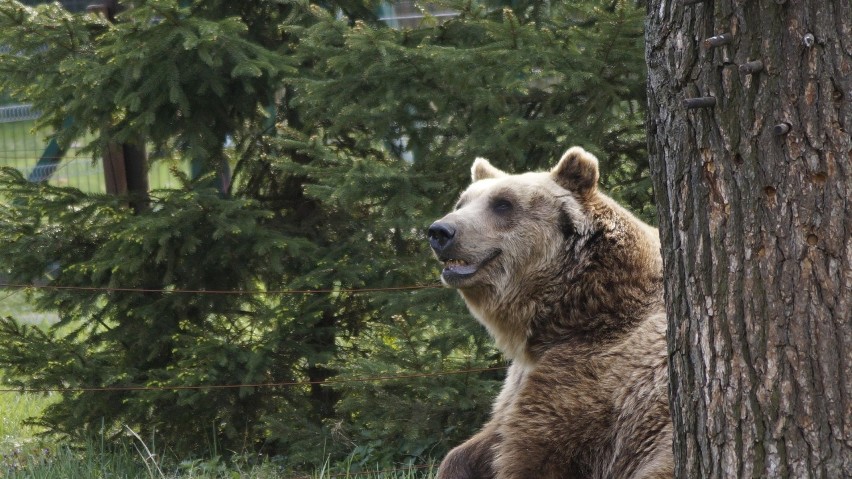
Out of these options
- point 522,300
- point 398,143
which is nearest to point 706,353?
point 522,300

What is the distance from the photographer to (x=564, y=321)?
4129 mm

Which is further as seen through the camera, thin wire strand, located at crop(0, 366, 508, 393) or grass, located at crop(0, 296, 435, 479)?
thin wire strand, located at crop(0, 366, 508, 393)

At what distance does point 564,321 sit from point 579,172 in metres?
0.69

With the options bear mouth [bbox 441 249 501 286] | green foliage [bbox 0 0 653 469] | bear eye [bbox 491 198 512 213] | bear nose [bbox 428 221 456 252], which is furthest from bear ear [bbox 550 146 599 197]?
green foliage [bbox 0 0 653 469]

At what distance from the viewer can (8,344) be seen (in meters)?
6.28

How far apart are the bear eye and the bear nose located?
26 cm

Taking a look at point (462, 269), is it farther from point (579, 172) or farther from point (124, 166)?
point (124, 166)

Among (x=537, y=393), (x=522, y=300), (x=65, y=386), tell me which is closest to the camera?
(x=537, y=393)

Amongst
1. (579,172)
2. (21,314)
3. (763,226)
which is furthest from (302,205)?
(763,226)

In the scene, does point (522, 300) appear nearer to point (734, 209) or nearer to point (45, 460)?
point (734, 209)

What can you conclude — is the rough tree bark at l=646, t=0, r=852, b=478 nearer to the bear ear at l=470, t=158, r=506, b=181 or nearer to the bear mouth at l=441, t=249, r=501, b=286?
the bear mouth at l=441, t=249, r=501, b=286

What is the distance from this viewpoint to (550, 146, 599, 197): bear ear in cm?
435

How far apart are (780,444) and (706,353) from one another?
11.3 inches

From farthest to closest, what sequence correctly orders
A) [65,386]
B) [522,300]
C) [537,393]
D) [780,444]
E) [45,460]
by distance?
1. [65,386]
2. [45,460]
3. [522,300]
4. [537,393]
5. [780,444]
